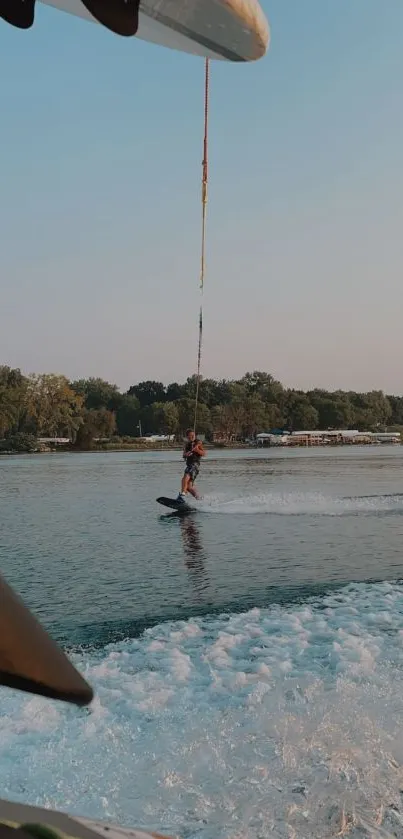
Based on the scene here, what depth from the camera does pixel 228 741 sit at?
13.2ft

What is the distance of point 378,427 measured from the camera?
496ft

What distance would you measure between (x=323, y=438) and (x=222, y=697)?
12744 cm

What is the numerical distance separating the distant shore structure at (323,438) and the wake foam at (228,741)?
115452 millimetres

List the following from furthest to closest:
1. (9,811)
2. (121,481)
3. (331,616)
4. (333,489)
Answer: (121,481) → (333,489) → (331,616) → (9,811)

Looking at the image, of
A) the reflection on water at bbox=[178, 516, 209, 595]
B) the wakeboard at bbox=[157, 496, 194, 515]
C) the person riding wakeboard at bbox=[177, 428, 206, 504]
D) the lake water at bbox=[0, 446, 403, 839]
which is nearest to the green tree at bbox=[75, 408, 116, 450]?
the wakeboard at bbox=[157, 496, 194, 515]

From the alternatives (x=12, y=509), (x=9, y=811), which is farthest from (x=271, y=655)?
(x=12, y=509)

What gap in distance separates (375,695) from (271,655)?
130cm

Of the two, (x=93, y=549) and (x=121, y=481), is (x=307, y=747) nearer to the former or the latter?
(x=93, y=549)

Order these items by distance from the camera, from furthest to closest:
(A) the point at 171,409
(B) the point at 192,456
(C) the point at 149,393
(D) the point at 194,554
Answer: (C) the point at 149,393
(A) the point at 171,409
(B) the point at 192,456
(D) the point at 194,554

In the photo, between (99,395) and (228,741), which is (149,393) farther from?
(228,741)

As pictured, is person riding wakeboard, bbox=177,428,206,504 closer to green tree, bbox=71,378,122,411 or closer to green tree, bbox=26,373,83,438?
green tree, bbox=26,373,83,438

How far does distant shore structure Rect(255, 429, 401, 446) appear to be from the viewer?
12250cm

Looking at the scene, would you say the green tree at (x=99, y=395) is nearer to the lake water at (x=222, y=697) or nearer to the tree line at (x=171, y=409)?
the tree line at (x=171, y=409)

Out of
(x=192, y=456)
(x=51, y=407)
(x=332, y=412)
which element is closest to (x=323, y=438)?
(x=332, y=412)
